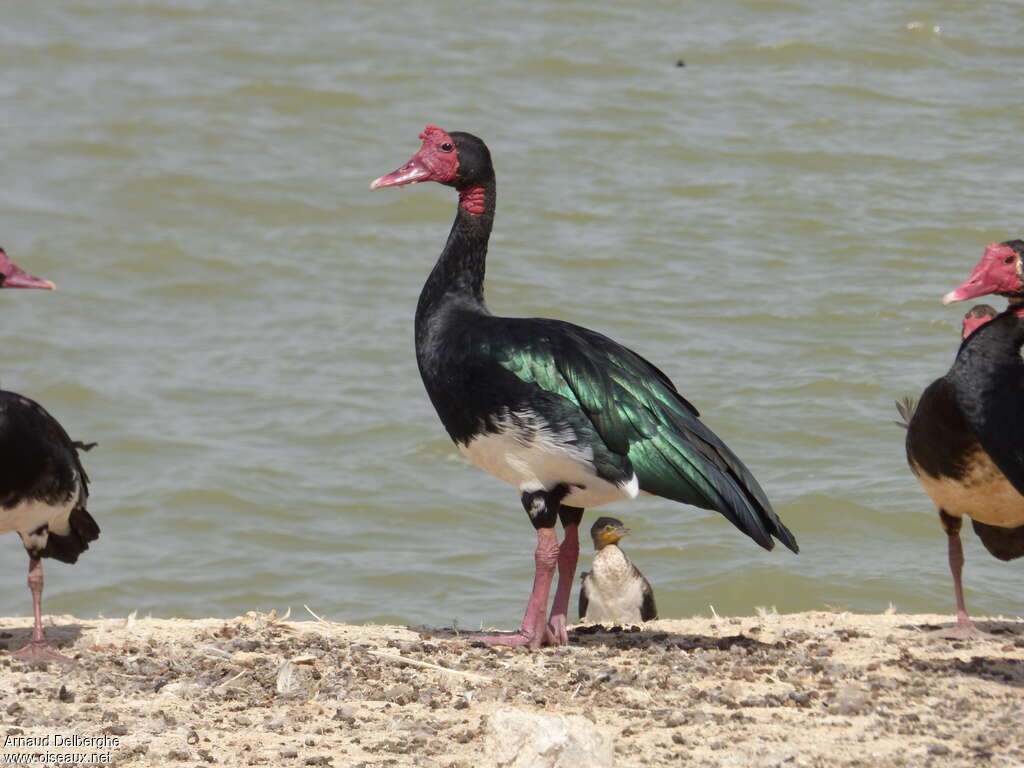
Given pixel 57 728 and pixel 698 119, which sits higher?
pixel 698 119

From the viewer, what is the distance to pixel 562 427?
6508mm

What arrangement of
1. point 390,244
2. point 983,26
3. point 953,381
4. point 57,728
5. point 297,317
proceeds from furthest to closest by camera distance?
point 983,26
point 390,244
point 297,317
point 953,381
point 57,728

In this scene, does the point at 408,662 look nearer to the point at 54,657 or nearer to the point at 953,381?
the point at 54,657

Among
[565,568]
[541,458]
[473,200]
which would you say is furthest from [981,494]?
[473,200]

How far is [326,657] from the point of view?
634 centimetres

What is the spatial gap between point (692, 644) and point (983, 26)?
14.9 metres

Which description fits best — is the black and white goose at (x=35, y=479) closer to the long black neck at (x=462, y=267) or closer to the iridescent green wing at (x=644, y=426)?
the long black neck at (x=462, y=267)

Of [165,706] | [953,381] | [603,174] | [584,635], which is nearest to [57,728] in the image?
[165,706]

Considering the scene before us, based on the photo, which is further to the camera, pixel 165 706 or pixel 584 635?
pixel 584 635

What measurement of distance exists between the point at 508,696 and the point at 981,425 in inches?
86.6

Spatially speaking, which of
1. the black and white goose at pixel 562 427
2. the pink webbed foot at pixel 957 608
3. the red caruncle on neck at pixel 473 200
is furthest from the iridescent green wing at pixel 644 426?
the pink webbed foot at pixel 957 608

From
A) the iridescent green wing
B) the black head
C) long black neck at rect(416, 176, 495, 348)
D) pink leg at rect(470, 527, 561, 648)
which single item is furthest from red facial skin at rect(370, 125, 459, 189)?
pink leg at rect(470, 527, 561, 648)

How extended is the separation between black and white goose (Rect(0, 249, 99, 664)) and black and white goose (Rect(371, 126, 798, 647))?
1.60 meters

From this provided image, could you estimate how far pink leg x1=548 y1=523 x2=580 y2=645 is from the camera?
6.86 meters
